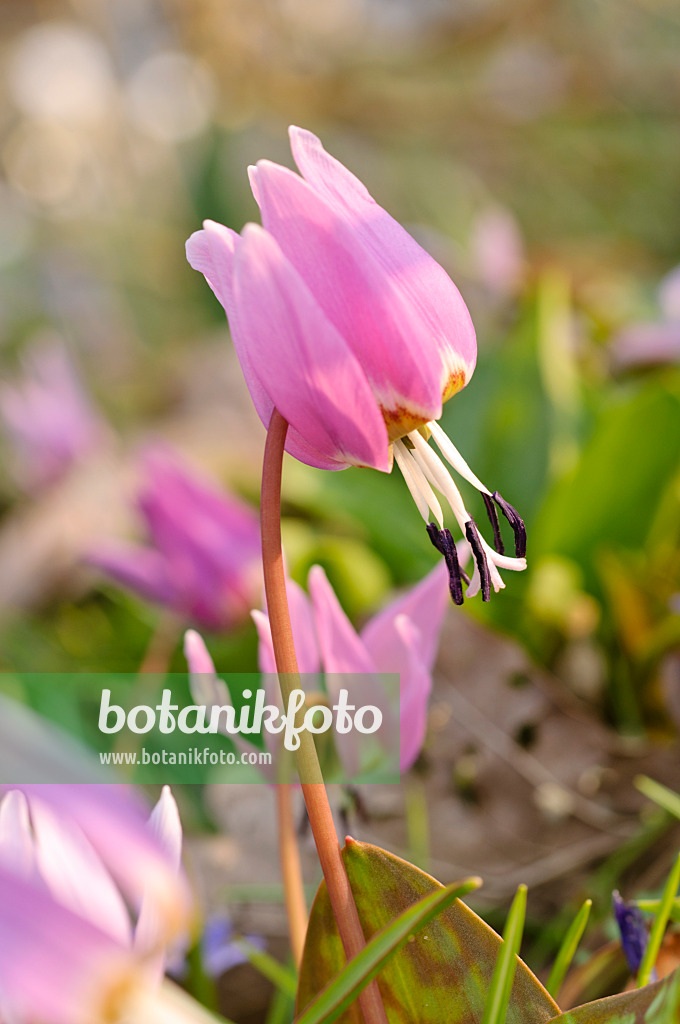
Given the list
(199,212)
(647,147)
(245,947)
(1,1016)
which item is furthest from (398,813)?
(647,147)

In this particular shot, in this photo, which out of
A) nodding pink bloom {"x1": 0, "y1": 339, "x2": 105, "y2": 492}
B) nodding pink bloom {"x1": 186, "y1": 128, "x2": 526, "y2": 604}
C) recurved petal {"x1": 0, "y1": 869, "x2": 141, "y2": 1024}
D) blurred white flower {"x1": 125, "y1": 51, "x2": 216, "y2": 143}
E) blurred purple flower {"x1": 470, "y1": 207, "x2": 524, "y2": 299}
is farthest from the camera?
blurred white flower {"x1": 125, "y1": 51, "x2": 216, "y2": 143}

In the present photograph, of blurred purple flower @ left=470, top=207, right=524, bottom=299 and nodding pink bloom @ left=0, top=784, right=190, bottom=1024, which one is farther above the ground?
blurred purple flower @ left=470, top=207, right=524, bottom=299

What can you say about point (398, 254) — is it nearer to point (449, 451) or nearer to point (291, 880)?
point (449, 451)

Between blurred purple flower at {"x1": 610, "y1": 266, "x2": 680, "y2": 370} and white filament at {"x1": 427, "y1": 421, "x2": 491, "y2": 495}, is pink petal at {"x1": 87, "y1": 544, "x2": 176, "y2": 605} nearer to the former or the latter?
white filament at {"x1": 427, "y1": 421, "x2": 491, "y2": 495}

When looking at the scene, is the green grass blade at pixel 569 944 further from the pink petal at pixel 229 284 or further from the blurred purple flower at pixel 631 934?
the pink petal at pixel 229 284

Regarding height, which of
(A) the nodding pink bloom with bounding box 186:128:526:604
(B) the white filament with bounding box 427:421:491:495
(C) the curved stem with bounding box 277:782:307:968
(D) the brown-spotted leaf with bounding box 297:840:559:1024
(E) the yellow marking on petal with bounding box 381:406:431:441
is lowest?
(C) the curved stem with bounding box 277:782:307:968

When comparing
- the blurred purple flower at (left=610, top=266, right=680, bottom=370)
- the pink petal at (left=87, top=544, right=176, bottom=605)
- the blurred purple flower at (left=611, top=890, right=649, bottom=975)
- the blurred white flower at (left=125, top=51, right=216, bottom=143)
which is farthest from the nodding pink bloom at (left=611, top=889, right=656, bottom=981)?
the blurred white flower at (left=125, top=51, right=216, bottom=143)
